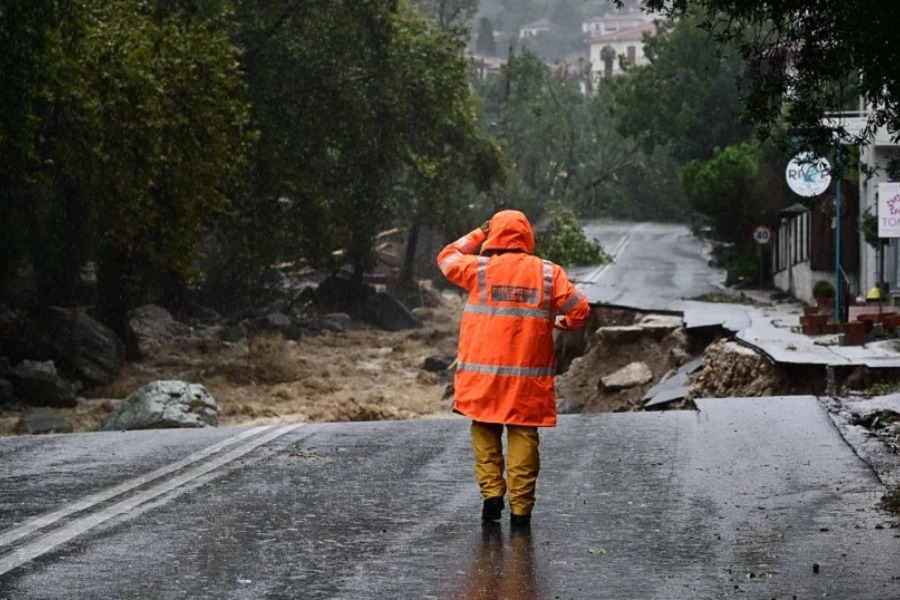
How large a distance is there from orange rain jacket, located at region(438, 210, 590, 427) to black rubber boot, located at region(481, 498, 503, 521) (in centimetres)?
43

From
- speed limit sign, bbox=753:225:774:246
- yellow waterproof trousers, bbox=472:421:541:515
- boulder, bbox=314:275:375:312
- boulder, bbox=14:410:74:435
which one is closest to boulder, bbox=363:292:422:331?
boulder, bbox=314:275:375:312

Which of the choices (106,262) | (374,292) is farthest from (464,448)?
(374,292)

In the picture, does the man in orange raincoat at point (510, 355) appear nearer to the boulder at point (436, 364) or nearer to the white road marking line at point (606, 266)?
the boulder at point (436, 364)

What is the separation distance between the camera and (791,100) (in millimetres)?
10352

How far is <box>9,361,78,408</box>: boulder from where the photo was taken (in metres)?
29.5

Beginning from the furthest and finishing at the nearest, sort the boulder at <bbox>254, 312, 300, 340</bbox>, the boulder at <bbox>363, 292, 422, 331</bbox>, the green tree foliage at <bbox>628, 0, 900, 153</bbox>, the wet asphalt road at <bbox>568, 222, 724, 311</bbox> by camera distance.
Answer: the boulder at <bbox>363, 292, 422, 331</bbox> → the boulder at <bbox>254, 312, 300, 340</bbox> → the wet asphalt road at <bbox>568, 222, 724, 311</bbox> → the green tree foliage at <bbox>628, 0, 900, 153</bbox>

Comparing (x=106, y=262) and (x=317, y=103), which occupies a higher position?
(x=317, y=103)

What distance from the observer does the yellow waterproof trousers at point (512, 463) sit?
27.9ft

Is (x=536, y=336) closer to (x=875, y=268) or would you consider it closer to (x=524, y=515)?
(x=524, y=515)

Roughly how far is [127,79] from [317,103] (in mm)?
11554

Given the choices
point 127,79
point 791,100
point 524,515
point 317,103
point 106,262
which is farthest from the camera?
point 317,103

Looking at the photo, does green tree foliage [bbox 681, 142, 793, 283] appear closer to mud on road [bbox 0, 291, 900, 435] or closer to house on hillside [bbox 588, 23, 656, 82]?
mud on road [bbox 0, 291, 900, 435]

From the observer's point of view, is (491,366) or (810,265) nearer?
(491,366)

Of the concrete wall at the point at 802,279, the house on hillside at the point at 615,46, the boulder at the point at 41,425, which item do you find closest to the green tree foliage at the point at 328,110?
the boulder at the point at 41,425
